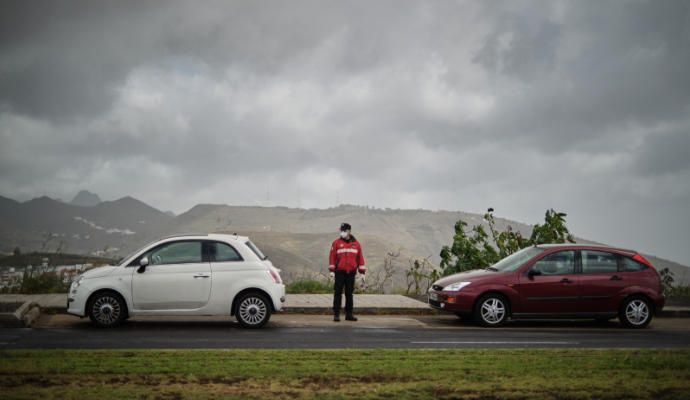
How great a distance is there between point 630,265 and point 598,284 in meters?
0.96

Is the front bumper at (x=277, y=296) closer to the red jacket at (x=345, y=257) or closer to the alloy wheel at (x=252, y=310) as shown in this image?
the alloy wheel at (x=252, y=310)

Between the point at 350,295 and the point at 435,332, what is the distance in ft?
8.31

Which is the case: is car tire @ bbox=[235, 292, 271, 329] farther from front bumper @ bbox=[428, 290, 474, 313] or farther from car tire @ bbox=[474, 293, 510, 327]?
car tire @ bbox=[474, 293, 510, 327]

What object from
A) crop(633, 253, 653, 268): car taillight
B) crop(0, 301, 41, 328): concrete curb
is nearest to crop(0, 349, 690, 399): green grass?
crop(0, 301, 41, 328): concrete curb

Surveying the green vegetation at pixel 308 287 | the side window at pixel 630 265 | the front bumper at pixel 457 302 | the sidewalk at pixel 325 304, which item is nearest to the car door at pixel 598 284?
the side window at pixel 630 265

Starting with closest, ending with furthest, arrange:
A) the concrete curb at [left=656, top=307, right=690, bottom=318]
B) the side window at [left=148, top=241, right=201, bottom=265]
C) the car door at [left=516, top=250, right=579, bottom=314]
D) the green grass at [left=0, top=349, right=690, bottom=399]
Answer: the green grass at [left=0, top=349, right=690, bottom=399] → the side window at [left=148, top=241, right=201, bottom=265] → the car door at [left=516, top=250, right=579, bottom=314] → the concrete curb at [left=656, top=307, right=690, bottom=318]

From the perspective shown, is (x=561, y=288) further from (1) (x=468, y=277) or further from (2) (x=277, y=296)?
(2) (x=277, y=296)

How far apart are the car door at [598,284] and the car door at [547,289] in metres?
0.22

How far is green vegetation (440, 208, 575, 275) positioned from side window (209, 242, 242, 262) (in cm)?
945

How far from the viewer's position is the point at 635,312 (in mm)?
16547

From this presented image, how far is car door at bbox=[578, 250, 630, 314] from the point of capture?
16438 millimetres

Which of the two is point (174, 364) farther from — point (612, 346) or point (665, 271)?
point (665, 271)

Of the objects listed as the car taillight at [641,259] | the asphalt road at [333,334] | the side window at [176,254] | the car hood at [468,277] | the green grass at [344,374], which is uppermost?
the car taillight at [641,259]

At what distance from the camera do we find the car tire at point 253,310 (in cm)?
1484
